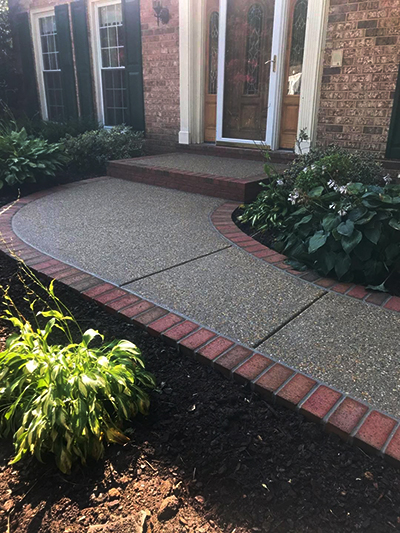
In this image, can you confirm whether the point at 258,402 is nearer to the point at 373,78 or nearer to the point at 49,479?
the point at 49,479

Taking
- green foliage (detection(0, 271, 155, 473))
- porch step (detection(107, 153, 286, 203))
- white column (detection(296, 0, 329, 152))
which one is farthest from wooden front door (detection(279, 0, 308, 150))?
green foliage (detection(0, 271, 155, 473))

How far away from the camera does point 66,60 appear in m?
8.79

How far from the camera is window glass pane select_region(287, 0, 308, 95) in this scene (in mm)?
5781

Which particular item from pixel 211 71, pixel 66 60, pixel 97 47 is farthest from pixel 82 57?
pixel 211 71

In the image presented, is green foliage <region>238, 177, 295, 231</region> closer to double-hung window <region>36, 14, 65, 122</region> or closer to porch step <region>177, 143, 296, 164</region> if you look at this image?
porch step <region>177, 143, 296, 164</region>

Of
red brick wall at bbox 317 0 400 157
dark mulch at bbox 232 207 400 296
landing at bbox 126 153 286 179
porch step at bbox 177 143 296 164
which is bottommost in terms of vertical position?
dark mulch at bbox 232 207 400 296

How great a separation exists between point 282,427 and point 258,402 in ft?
0.55

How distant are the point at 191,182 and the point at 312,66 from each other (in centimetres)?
222

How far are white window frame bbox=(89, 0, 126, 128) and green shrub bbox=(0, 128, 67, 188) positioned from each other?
291 centimetres

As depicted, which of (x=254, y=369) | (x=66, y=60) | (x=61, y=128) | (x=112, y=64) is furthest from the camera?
(x=66, y=60)

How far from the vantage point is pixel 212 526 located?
139 cm

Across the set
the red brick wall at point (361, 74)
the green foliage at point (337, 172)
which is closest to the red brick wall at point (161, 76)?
the red brick wall at point (361, 74)

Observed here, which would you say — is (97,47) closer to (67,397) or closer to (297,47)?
(297,47)

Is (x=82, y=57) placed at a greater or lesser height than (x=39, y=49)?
lesser
